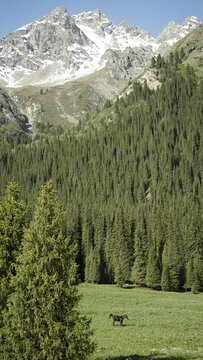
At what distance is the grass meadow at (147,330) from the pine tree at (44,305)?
6.94 feet

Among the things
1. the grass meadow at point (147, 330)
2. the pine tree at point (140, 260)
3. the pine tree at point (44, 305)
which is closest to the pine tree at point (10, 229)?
the pine tree at point (44, 305)

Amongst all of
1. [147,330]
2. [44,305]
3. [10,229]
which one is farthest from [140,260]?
[44,305]

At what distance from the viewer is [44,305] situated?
17359mm

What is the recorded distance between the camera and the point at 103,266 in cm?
9025

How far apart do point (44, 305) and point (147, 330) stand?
19065 mm

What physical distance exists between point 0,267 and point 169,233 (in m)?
85.2

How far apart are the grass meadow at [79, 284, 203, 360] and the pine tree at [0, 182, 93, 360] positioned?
2.12 metres

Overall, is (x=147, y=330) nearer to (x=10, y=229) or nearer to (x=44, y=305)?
(x=10, y=229)

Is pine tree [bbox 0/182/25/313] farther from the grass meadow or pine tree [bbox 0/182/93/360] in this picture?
the grass meadow

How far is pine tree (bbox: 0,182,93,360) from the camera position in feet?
55.8

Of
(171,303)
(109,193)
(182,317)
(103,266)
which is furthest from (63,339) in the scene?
(109,193)

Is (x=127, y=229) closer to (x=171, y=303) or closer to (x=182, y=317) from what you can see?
(x=171, y=303)

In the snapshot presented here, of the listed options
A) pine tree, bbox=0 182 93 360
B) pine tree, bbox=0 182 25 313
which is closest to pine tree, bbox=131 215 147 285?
pine tree, bbox=0 182 25 313

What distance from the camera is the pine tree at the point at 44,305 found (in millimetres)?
17016
